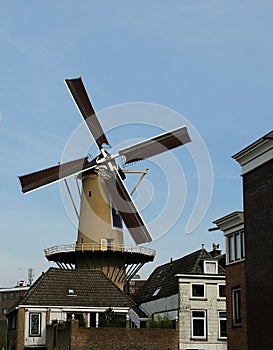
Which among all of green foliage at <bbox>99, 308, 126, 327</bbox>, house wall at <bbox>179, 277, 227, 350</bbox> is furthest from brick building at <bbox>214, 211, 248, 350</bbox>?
house wall at <bbox>179, 277, 227, 350</bbox>

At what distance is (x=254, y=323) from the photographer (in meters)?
22.9

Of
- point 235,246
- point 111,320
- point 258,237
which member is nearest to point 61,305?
point 111,320

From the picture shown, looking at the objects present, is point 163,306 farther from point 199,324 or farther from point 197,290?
point 199,324

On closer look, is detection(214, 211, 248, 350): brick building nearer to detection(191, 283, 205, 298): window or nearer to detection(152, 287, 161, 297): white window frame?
detection(191, 283, 205, 298): window

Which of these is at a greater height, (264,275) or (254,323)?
(264,275)

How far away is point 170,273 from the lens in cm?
4547

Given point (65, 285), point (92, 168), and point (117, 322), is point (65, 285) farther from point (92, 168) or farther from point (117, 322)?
point (92, 168)

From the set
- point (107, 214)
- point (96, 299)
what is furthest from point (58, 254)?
point (96, 299)

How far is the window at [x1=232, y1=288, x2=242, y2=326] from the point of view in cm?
2662

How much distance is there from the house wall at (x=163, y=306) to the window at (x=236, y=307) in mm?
13505

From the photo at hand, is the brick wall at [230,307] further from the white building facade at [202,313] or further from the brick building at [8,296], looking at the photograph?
the brick building at [8,296]

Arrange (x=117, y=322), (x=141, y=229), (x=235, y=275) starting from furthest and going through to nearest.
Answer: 1. (x=141, y=229)
2. (x=117, y=322)
3. (x=235, y=275)

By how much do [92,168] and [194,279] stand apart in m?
11.6

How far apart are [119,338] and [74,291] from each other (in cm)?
605
